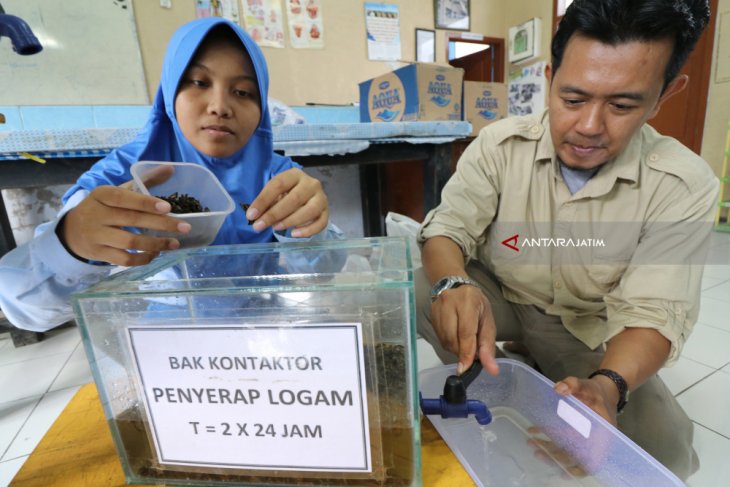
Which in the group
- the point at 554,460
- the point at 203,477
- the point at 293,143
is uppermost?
the point at 293,143

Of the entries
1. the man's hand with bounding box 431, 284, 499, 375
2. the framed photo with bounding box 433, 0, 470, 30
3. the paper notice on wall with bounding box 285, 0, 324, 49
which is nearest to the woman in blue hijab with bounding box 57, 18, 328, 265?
the man's hand with bounding box 431, 284, 499, 375

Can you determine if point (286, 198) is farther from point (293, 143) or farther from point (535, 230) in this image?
point (293, 143)

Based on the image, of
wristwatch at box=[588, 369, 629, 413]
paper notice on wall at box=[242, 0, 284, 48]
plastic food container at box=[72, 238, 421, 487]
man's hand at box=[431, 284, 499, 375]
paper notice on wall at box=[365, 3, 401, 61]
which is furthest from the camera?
paper notice on wall at box=[365, 3, 401, 61]

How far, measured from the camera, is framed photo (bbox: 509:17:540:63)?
3725 mm

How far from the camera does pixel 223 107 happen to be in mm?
751

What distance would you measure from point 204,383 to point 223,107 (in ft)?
1.96

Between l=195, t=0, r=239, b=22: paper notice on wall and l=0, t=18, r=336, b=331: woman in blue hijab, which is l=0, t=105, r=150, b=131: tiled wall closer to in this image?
l=195, t=0, r=239, b=22: paper notice on wall

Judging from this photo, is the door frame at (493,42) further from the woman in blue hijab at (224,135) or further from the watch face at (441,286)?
the watch face at (441,286)

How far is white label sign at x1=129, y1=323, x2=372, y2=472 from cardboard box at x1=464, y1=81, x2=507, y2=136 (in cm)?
212

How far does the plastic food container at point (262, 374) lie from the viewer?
0.29 m

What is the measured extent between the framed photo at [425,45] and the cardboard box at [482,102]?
1283mm

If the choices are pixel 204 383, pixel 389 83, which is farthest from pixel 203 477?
pixel 389 83

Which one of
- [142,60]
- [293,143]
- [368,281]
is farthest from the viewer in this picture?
[142,60]

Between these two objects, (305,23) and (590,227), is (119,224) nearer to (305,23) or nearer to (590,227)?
(590,227)
